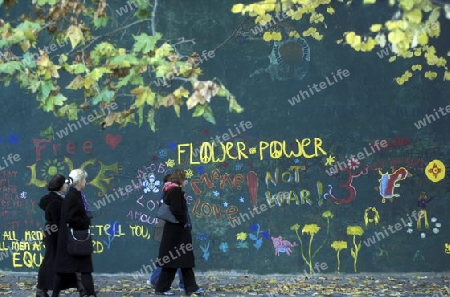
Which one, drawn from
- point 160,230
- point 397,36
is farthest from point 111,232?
point 397,36

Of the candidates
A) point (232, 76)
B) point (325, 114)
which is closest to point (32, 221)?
point (232, 76)

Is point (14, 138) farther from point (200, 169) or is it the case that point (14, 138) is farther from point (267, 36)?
point (267, 36)

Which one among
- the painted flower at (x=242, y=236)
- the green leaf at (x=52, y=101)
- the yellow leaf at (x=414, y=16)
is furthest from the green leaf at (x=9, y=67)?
the painted flower at (x=242, y=236)

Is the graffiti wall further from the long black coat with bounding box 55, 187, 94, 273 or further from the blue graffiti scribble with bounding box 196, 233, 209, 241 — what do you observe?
the long black coat with bounding box 55, 187, 94, 273

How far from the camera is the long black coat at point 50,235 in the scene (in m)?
11.1

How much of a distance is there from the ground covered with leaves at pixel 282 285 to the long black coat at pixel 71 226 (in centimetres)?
139

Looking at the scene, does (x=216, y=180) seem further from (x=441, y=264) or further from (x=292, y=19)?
(x=441, y=264)

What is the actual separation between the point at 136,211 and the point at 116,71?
213 inches

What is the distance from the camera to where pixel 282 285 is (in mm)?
13297

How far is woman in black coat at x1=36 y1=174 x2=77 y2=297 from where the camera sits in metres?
11.1

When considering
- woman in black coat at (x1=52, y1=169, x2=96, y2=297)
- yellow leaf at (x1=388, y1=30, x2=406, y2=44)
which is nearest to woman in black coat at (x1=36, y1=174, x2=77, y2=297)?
woman in black coat at (x1=52, y1=169, x2=96, y2=297)

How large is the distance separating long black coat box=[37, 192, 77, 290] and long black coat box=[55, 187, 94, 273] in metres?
0.19

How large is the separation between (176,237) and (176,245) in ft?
0.35

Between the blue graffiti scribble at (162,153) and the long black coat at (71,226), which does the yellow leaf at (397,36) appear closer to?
the long black coat at (71,226)
